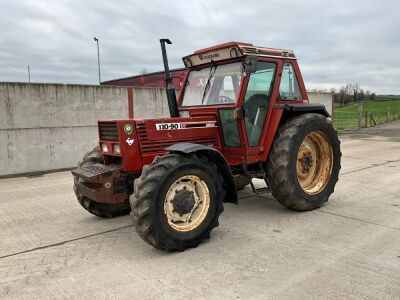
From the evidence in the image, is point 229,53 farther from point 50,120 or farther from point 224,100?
point 50,120

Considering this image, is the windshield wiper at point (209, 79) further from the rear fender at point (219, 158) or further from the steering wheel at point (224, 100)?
the rear fender at point (219, 158)

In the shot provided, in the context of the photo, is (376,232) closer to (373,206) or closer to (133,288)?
(373,206)

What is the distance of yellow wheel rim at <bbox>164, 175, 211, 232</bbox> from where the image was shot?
4207 mm

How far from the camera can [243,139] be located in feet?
16.9

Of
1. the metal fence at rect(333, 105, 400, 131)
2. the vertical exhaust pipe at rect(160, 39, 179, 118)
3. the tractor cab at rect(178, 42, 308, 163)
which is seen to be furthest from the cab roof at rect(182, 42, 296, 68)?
the metal fence at rect(333, 105, 400, 131)

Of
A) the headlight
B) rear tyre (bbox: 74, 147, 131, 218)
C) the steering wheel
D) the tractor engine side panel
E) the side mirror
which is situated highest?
the side mirror

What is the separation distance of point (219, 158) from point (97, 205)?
1.86 meters

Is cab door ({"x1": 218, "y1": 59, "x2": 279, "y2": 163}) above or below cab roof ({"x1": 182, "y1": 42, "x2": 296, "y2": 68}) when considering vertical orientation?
below

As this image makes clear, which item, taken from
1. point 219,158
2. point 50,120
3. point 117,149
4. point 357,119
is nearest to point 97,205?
point 117,149

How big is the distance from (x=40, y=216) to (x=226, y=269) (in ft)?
10.6

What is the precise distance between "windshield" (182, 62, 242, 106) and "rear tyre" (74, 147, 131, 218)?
4.91 ft

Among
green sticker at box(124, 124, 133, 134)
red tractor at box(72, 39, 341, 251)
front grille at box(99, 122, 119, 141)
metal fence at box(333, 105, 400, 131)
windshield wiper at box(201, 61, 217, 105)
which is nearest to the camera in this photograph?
red tractor at box(72, 39, 341, 251)

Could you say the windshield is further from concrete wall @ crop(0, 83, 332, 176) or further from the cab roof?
concrete wall @ crop(0, 83, 332, 176)

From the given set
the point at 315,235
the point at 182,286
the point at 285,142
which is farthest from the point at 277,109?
the point at 182,286
